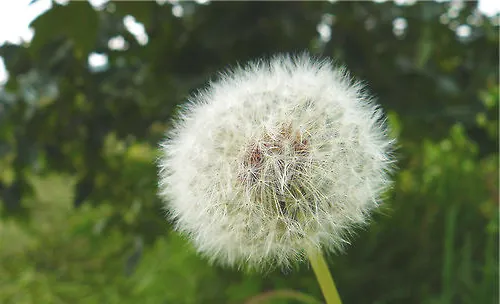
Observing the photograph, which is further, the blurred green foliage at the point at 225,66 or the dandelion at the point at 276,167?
the blurred green foliage at the point at 225,66

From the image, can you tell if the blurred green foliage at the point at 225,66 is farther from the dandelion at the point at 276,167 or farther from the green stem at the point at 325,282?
the green stem at the point at 325,282

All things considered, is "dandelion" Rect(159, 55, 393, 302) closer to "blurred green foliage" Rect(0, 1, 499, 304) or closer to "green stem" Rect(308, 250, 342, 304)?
"green stem" Rect(308, 250, 342, 304)

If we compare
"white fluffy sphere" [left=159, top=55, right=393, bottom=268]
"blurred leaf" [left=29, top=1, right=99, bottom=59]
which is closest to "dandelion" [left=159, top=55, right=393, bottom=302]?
Result: "white fluffy sphere" [left=159, top=55, right=393, bottom=268]

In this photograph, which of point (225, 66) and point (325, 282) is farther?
point (225, 66)

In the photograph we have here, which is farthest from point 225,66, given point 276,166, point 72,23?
point 276,166

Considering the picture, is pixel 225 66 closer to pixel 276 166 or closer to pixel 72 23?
pixel 72 23

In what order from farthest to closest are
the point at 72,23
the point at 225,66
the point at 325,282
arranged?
the point at 225,66 → the point at 72,23 → the point at 325,282

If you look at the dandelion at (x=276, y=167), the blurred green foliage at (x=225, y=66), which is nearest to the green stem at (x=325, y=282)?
the dandelion at (x=276, y=167)

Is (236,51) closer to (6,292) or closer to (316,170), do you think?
(316,170)

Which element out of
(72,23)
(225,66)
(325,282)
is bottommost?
(325,282)
